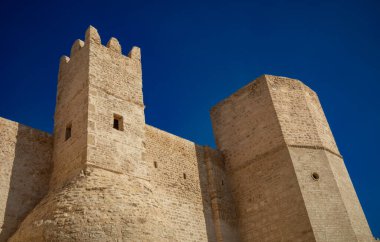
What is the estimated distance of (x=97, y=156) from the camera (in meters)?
9.44

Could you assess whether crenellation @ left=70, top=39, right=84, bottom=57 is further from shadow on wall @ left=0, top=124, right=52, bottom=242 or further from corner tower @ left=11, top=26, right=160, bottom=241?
shadow on wall @ left=0, top=124, right=52, bottom=242

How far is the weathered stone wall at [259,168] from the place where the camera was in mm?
11336

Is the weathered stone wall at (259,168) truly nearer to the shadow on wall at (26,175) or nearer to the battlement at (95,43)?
the battlement at (95,43)

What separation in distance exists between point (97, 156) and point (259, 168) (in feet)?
17.7

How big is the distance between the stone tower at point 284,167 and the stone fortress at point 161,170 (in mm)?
34

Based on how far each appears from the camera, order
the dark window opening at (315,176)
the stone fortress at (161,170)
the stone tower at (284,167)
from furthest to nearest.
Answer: the dark window opening at (315,176) → the stone tower at (284,167) → the stone fortress at (161,170)

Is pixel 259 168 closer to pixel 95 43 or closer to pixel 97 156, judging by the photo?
pixel 97 156

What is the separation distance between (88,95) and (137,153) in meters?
1.92

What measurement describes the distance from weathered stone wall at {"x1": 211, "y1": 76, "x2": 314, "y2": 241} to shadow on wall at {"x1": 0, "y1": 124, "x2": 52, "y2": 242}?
19.3ft

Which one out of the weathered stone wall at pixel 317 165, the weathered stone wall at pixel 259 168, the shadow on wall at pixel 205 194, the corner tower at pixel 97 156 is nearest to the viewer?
the corner tower at pixel 97 156

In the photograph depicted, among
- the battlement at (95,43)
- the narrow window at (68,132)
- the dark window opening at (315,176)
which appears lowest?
the dark window opening at (315,176)

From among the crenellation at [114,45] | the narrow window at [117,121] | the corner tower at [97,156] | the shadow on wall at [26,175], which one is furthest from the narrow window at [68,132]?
the crenellation at [114,45]

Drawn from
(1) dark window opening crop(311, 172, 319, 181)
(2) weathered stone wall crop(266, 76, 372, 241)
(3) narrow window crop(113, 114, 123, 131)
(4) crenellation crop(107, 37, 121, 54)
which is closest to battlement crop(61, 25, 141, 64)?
(4) crenellation crop(107, 37, 121, 54)

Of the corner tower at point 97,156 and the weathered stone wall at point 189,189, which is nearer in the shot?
the corner tower at point 97,156
